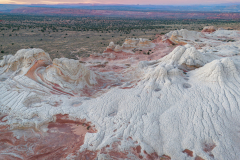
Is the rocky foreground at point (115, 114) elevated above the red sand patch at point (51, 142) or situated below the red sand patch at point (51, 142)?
above

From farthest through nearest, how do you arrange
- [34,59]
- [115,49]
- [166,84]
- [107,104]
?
[115,49]
[34,59]
[166,84]
[107,104]

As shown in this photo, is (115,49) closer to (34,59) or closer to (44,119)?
(34,59)

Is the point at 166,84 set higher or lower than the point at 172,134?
higher

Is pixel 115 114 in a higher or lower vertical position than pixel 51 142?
higher

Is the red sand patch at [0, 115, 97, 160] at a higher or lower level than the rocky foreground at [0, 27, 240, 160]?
lower

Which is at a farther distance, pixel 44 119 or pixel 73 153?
pixel 44 119

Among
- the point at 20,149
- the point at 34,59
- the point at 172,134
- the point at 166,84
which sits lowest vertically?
the point at 20,149

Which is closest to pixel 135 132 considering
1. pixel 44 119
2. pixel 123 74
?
pixel 44 119

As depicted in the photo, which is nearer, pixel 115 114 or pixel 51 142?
pixel 51 142
